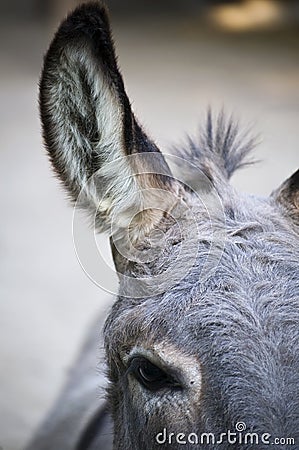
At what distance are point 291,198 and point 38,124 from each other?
6.02 feet

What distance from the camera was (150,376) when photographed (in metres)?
1.01

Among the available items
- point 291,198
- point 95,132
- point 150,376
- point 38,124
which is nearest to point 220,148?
point 291,198

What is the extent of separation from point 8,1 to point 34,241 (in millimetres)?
1666

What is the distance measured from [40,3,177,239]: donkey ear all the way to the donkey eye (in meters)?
0.19

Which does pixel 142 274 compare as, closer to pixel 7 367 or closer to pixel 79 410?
pixel 79 410

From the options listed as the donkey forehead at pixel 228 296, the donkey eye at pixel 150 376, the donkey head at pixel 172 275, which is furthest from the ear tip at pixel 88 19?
the donkey eye at pixel 150 376

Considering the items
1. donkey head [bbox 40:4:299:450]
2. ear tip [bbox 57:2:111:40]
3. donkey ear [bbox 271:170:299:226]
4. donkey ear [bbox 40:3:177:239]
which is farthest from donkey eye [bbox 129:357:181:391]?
ear tip [bbox 57:2:111:40]

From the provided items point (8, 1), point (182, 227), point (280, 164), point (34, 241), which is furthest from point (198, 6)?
point (182, 227)
